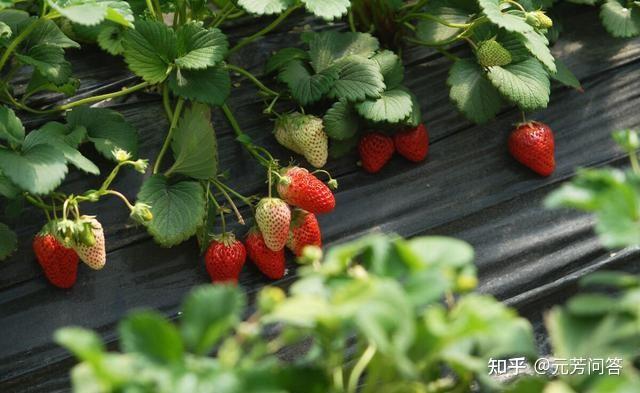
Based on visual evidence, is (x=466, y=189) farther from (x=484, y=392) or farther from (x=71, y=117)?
(x=484, y=392)

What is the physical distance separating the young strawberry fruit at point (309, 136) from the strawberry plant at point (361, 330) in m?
1.00

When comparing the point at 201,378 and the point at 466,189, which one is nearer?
the point at 201,378

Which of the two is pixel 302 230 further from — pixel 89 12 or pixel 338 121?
pixel 89 12

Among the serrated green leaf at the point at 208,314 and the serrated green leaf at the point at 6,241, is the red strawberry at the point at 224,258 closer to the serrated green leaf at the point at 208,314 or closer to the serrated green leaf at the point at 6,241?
the serrated green leaf at the point at 6,241

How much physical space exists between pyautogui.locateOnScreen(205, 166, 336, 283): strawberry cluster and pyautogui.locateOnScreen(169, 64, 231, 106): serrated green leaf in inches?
7.6

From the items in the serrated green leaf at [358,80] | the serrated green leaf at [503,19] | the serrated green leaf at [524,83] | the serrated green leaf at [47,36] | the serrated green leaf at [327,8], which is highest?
the serrated green leaf at [327,8]

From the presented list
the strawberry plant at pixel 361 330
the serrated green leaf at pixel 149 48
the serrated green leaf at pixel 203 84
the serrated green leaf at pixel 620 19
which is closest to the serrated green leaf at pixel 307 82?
the serrated green leaf at pixel 203 84

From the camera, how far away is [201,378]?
71 centimetres

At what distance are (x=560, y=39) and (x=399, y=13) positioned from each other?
0.42 meters

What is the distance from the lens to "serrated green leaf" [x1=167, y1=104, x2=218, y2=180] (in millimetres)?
1746

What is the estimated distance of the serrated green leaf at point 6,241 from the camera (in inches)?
64.2

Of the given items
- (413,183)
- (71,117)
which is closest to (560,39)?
(413,183)

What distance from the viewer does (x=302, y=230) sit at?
1784 millimetres

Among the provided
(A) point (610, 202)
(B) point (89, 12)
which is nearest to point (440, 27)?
(B) point (89, 12)
